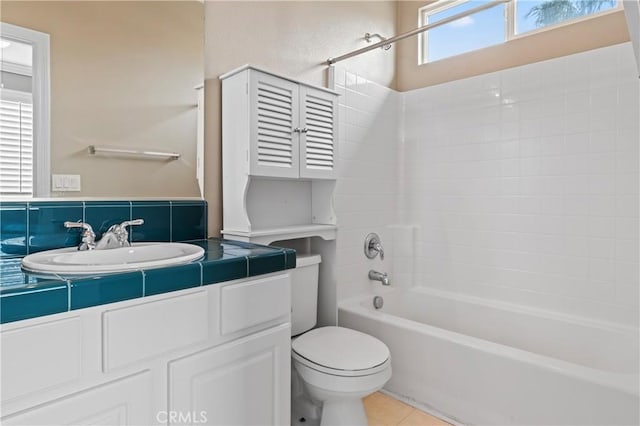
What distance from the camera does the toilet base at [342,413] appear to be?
1.65 meters

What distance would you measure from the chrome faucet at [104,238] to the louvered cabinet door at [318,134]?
33.8 inches

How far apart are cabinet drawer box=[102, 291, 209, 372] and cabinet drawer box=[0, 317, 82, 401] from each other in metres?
0.07

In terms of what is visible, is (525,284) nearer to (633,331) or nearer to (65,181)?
(633,331)

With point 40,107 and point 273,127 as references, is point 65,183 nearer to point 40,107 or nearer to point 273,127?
point 40,107

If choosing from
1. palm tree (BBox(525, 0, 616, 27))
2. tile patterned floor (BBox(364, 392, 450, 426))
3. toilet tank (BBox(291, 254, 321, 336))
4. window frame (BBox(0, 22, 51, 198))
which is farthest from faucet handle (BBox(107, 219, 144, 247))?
palm tree (BBox(525, 0, 616, 27))

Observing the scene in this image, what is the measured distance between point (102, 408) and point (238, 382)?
42cm

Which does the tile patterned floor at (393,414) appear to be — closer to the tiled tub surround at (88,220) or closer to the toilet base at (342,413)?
the toilet base at (342,413)

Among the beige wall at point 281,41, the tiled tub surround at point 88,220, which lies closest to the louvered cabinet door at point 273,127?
the beige wall at point 281,41

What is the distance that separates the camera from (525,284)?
238 cm

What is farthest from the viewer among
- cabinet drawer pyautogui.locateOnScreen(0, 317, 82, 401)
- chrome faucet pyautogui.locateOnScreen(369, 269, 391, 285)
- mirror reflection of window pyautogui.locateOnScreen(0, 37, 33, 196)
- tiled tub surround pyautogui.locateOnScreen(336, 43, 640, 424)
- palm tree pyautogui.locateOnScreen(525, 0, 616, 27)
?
chrome faucet pyautogui.locateOnScreen(369, 269, 391, 285)

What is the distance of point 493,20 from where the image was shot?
2.60 metres

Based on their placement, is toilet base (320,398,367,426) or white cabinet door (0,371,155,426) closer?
white cabinet door (0,371,155,426)

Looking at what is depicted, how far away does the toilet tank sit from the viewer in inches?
77.0

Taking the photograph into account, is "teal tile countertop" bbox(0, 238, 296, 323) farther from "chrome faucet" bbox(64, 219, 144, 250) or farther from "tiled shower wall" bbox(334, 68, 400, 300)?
"tiled shower wall" bbox(334, 68, 400, 300)
